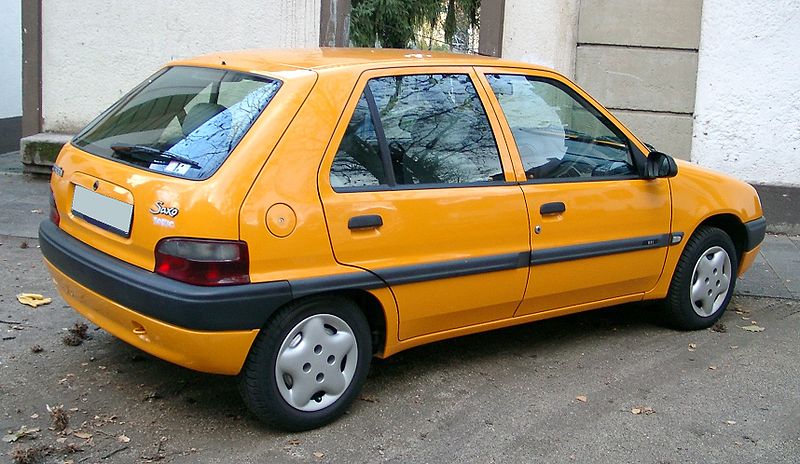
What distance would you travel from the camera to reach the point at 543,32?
871 cm

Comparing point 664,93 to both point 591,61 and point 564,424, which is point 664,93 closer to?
point 591,61

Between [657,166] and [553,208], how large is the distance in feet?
2.65

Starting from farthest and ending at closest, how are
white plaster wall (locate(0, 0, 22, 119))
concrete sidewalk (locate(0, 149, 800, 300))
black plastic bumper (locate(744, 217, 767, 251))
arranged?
white plaster wall (locate(0, 0, 22, 119)) < concrete sidewalk (locate(0, 149, 800, 300)) < black plastic bumper (locate(744, 217, 767, 251))

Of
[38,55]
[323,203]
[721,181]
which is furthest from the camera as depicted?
[38,55]

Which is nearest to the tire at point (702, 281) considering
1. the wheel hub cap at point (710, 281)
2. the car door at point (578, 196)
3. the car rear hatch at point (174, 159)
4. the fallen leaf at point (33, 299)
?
the wheel hub cap at point (710, 281)

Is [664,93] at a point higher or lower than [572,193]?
higher

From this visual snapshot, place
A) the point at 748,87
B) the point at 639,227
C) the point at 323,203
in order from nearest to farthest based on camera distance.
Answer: the point at 323,203
the point at 639,227
the point at 748,87

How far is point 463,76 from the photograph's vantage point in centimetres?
463

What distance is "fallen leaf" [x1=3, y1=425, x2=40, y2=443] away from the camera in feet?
12.6

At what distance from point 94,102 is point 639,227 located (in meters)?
6.23

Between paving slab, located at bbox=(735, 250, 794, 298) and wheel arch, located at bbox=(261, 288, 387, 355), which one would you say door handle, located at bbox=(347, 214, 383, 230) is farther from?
paving slab, located at bbox=(735, 250, 794, 298)

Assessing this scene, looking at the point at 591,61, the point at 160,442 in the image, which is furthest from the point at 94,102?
the point at 160,442

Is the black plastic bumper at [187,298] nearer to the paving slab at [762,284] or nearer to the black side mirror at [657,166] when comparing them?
the black side mirror at [657,166]

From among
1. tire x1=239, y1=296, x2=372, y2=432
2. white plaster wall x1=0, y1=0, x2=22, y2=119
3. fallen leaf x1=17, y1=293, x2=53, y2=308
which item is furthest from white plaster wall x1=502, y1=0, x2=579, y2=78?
white plaster wall x1=0, y1=0, x2=22, y2=119
